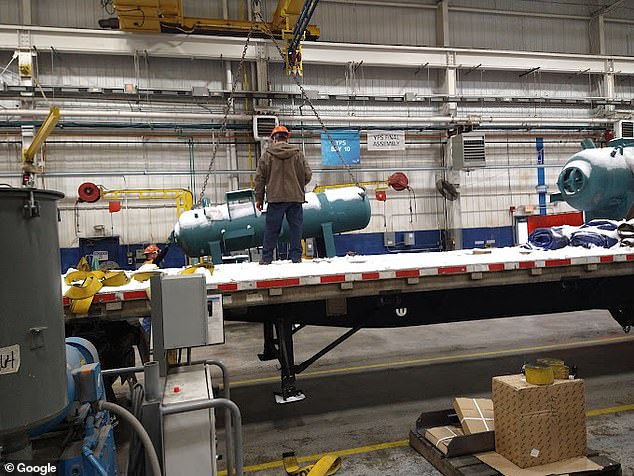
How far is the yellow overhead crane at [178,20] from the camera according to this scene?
1045cm

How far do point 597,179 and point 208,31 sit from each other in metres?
9.51

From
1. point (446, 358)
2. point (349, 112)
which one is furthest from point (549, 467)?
point (349, 112)

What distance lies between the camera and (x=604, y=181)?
5863 mm

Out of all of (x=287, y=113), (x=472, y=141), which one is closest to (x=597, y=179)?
(x=472, y=141)

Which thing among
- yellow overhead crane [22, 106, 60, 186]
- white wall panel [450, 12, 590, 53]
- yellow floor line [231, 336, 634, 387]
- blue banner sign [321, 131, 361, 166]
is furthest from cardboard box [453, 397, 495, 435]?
white wall panel [450, 12, 590, 53]

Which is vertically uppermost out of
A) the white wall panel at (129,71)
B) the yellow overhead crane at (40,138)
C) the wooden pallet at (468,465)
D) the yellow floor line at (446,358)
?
the white wall panel at (129,71)

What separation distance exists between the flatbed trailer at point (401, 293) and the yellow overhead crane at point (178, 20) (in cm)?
779

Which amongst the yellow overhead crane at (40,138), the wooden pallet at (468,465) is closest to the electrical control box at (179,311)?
the yellow overhead crane at (40,138)

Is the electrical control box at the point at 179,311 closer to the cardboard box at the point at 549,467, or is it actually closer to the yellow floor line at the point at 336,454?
the yellow floor line at the point at 336,454

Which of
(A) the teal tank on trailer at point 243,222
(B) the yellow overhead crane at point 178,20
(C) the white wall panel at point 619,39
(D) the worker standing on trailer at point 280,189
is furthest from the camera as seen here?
(C) the white wall panel at point 619,39

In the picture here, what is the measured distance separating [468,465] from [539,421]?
578 mm

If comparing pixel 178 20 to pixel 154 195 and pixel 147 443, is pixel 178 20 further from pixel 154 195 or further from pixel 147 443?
pixel 147 443

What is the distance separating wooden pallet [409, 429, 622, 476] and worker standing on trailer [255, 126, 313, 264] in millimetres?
2501

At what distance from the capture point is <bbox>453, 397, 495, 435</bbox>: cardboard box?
142 inches
